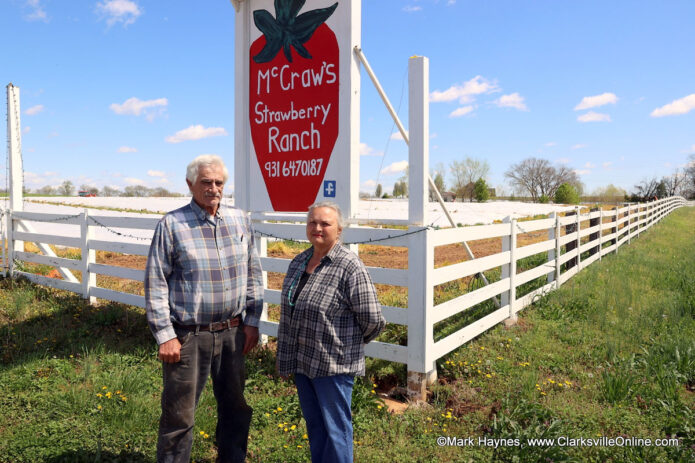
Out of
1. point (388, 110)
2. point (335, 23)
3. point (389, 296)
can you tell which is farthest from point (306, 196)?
point (389, 296)

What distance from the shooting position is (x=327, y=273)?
260 cm

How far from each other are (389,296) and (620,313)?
2985 millimetres

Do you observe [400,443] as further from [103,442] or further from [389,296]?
[389,296]

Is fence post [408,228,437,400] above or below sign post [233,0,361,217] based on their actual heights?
below

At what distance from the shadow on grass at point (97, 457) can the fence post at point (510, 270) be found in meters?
4.48

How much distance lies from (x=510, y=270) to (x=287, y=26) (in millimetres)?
3951

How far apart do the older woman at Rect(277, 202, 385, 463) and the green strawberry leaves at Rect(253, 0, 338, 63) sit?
2820mm

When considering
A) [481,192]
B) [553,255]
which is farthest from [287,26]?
[481,192]

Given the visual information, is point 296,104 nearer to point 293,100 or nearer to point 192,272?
point 293,100

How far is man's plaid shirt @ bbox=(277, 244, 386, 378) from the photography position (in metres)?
2.55

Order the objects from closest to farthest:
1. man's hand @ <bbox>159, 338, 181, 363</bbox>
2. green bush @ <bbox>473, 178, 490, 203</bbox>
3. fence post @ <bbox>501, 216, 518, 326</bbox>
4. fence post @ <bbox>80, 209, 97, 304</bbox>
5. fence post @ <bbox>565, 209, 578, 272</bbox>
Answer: man's hand @ <bbox>159, 338, 181, 363</bbox> < fence post @ <bbox>501, 216, 518, 326</bbox> < fence post @ <bbox>80, 209, 97, 304</bbox> < fence post @ <bbox>565, 209, 578, 272</bbox> < green bush @ <bbox>473, 178, 490, 203</bbox>

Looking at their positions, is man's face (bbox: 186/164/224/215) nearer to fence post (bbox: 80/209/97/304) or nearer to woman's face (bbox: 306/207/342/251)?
woman's face (bbox: 306/207/342/251)

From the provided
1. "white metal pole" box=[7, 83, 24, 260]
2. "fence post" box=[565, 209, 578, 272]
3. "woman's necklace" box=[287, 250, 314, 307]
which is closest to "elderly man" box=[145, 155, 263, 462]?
"woman's necklace" box=[287, 250, 314, 307]

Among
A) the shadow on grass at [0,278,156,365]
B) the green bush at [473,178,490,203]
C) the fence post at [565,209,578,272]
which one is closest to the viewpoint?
the shadow on grass at [0,278,156,365]
